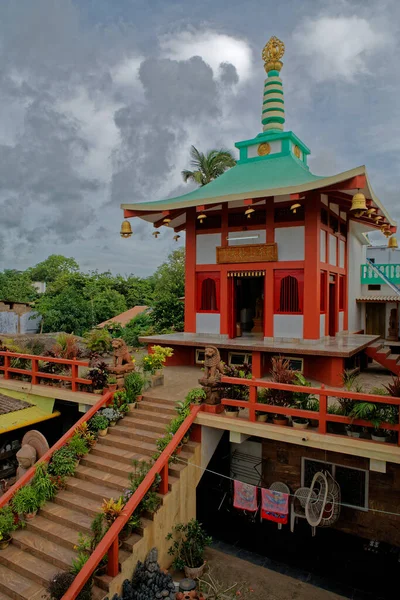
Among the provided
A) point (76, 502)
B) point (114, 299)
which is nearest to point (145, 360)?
point (76, 502)

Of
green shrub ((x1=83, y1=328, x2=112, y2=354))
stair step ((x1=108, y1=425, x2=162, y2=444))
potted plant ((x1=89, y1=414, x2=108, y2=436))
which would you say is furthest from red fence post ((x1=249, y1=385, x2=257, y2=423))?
green shrub ((x1=83, y1=328, x2=112, y2=354))

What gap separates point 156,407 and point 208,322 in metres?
4.75

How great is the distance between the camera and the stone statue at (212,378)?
28.8ft

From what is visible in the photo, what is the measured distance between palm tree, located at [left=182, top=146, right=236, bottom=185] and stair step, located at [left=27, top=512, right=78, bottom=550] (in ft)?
78.0

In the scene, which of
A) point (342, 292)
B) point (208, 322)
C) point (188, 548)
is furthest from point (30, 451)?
point (342, 292)

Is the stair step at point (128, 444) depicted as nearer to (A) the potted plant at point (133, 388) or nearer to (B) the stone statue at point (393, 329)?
(A) the potted plant at point (133, 388)

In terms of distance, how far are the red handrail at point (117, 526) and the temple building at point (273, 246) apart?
175 inches

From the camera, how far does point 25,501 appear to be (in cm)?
753

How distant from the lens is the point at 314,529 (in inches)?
362

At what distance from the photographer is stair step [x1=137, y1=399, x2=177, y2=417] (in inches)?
368

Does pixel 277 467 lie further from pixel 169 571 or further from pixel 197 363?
pixel 197 363

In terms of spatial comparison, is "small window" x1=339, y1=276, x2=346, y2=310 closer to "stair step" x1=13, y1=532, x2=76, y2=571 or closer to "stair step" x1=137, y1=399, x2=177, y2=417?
"stair step" x1=137, y1=399, x2=177, y2=417

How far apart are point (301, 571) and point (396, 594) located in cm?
171

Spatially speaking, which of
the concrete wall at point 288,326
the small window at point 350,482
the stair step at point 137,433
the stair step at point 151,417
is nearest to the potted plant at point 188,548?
the stair step at point 137,433
